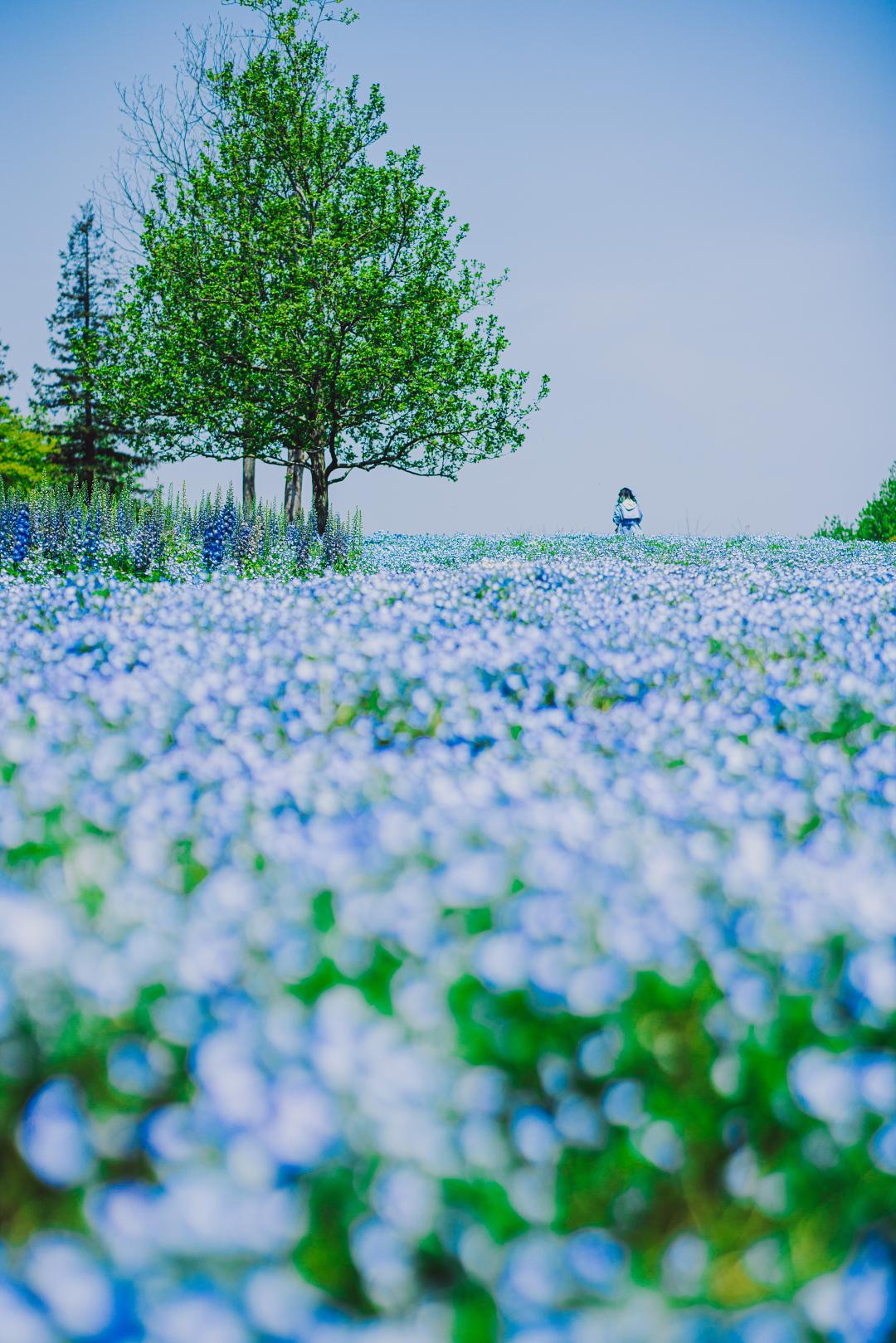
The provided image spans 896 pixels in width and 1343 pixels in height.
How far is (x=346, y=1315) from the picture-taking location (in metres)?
1.28

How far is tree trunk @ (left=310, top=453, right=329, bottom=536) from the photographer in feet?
64.7

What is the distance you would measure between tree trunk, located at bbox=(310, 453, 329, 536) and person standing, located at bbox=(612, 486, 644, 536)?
6.53m

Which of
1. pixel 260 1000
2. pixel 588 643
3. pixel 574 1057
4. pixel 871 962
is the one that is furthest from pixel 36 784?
pixel 588 643

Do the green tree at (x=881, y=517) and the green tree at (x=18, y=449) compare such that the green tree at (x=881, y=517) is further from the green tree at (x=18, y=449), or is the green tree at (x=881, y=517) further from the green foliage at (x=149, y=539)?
the green tree at (x=18, y=449)

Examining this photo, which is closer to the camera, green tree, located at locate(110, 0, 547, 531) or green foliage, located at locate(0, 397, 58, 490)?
green tree, located at locate(110, 0, 547, 531)

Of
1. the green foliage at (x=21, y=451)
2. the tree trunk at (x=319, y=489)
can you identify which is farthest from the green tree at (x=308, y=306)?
the green foliage at (x=21, y=451)

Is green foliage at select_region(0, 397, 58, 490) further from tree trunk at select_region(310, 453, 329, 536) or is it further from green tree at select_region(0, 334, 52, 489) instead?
tree trunk at select_region(310, 453, 329, 536)

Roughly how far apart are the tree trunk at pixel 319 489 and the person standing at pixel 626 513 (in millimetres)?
6529

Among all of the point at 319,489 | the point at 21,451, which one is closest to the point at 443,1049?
the point at 319,489

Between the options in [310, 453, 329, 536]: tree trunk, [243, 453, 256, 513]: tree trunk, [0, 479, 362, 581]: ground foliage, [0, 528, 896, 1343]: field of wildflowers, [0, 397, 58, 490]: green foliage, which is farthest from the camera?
[0, 397, 58, 490]: green foliage

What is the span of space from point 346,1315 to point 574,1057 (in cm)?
56

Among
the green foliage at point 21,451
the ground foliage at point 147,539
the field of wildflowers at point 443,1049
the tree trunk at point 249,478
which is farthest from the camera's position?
the green foliage at point 21,451

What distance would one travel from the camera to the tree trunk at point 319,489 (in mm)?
19719

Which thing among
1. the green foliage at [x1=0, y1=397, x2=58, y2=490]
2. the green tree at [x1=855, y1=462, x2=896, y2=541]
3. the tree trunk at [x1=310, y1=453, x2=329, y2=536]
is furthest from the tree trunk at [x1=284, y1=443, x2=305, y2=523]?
the green foliage at [x1=0, y1=397, x2=58, y2=490]
